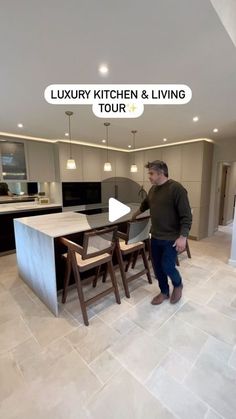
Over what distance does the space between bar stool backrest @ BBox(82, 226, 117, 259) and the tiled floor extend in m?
0.70

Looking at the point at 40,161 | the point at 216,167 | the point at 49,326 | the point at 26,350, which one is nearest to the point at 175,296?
the point at 49,326

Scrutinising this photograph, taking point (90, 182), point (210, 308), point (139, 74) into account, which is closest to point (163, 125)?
point (139, 74)

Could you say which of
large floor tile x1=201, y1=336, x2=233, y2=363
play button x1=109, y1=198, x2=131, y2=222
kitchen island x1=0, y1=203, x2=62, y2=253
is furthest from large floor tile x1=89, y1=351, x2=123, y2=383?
kitchen island x1=0, y1=203, x2=62, y2=253

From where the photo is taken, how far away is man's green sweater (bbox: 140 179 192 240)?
6.13 feet

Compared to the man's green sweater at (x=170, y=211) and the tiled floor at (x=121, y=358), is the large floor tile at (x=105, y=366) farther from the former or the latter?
the man's green sweater at (x=170, y=211)

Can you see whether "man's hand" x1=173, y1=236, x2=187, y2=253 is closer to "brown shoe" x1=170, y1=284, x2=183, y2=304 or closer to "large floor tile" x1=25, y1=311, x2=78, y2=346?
"brown shoe" x1=170, y1=284, x2=183, y2=304

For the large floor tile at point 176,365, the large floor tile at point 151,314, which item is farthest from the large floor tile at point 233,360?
the large floor tile at point 151,314

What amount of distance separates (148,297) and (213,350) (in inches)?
33.9

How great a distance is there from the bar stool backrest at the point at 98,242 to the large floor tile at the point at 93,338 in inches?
27.4

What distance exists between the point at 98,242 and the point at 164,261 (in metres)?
0.75

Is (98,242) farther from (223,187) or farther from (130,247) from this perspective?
(223,187)

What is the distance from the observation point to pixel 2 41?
140 centimetres

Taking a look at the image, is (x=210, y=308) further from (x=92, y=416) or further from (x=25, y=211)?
(x=25, y=211)

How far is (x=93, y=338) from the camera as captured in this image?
1.77 metres
